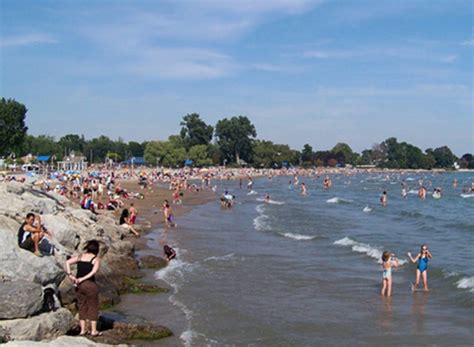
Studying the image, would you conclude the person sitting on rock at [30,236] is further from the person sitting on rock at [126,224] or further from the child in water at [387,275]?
the person sitting on rock at [126,224]

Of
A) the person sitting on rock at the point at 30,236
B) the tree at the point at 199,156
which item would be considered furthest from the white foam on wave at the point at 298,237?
the tree at the point at 199,156

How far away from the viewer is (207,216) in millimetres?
35281

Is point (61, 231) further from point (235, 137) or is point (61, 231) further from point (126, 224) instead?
point (235, 137)

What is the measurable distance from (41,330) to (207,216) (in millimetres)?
26852

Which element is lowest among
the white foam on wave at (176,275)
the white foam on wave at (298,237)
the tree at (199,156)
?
the white foam on wave at (176,275)

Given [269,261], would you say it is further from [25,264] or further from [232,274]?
[25,264]

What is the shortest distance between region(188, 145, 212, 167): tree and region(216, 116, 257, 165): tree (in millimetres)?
11456

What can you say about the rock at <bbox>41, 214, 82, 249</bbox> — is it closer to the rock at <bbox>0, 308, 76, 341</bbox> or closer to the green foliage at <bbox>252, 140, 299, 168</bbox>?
the rock at <bbox>0, 308, 76, 341</bbox>

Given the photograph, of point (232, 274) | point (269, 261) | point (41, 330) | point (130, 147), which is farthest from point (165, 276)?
point (130, 147)

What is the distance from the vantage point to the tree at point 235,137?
134875 mm

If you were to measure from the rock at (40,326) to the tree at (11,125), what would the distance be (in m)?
→ 52.8

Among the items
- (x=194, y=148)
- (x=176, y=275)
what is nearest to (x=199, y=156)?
(x=194, y=148)

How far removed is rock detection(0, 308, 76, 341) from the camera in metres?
8.20

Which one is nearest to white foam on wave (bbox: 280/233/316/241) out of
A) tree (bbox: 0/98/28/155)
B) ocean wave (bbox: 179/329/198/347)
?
ocean wave (bbox: 179/329/198/347)
